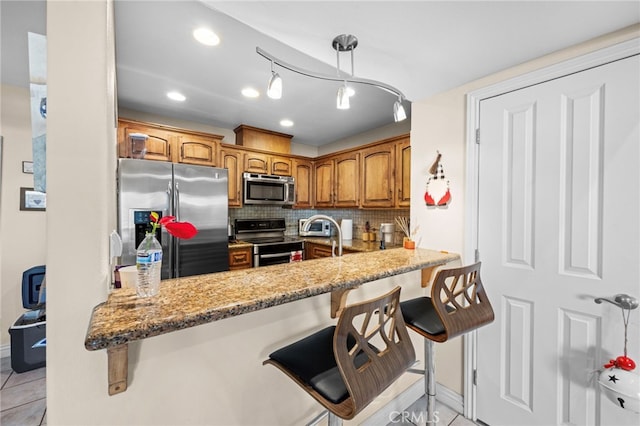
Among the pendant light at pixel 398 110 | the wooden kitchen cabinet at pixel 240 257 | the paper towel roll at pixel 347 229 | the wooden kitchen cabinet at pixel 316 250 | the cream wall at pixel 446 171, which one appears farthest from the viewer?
the paper towel roll at pixel 347 229

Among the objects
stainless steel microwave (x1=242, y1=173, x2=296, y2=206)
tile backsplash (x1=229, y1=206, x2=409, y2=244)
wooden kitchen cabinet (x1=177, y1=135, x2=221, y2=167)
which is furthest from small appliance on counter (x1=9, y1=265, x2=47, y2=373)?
stainless steel microwave (x1=242, y1=173, x2=296, y2=206)

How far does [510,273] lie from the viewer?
1.69m

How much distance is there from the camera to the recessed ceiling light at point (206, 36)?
63.2 inches

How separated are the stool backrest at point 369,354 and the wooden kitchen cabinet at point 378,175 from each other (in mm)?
2200

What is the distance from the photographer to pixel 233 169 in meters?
3.44

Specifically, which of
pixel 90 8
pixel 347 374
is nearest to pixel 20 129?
pixel 90 8

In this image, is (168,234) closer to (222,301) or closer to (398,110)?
(222,301)

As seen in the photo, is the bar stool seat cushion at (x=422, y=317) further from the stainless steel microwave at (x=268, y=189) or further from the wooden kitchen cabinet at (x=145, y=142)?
the wooden kitchen cabinet at (x=145, y=142)

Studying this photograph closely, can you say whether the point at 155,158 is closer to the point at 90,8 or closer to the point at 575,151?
the point at 90,8

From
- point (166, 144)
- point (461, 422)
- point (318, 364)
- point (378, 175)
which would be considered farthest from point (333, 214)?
point (318, 364)

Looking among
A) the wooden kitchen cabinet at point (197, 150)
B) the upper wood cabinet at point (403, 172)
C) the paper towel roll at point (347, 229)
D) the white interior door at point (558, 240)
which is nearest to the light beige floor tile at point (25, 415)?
the wooden kitchen cabinet at point (197, 150)

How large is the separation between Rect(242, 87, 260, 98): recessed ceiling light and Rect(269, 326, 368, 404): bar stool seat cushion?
2.18 metres

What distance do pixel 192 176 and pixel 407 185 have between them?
227cm

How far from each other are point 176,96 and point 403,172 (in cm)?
247
